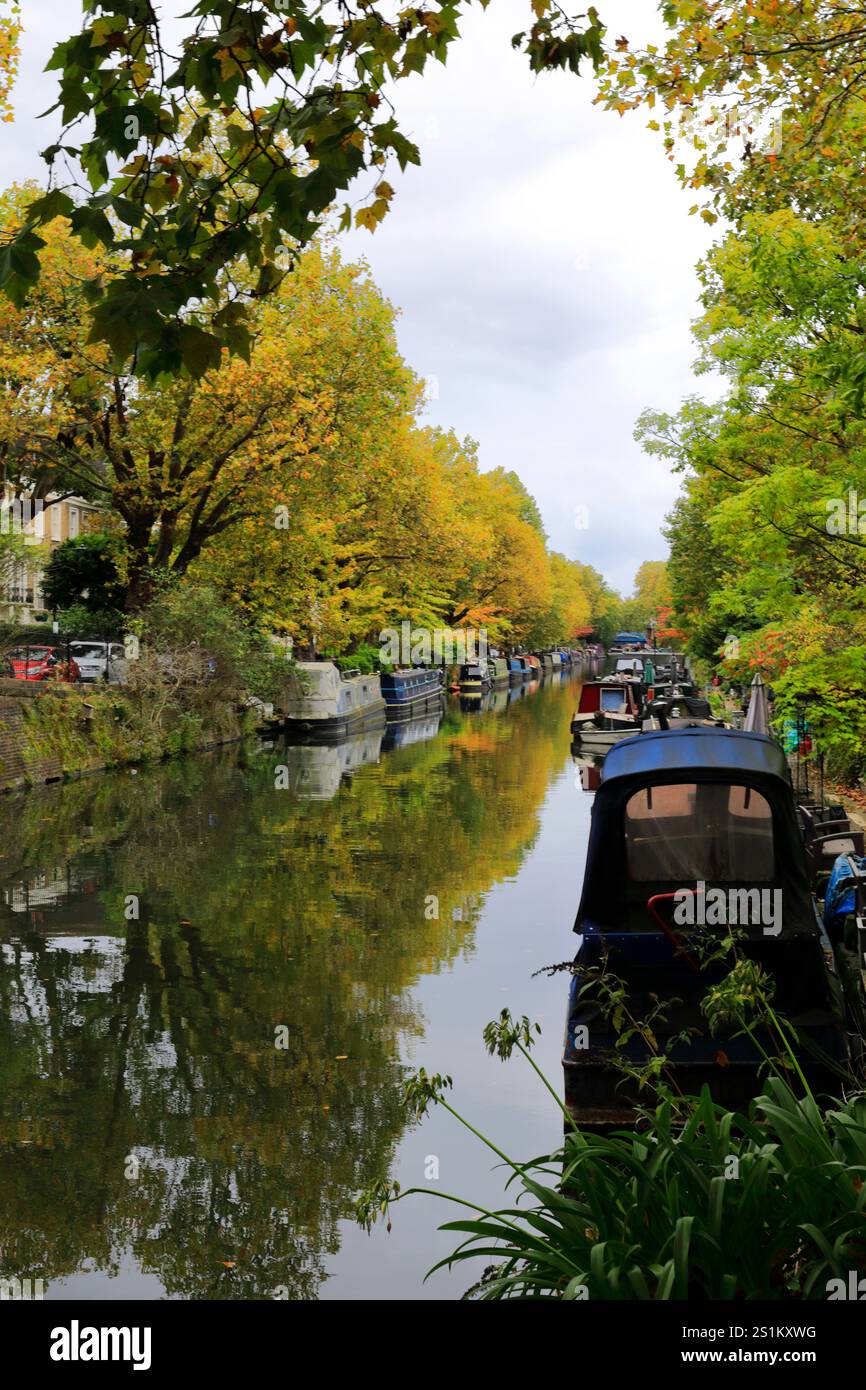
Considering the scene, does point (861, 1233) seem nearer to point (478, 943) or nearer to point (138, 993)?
point (138, 993)

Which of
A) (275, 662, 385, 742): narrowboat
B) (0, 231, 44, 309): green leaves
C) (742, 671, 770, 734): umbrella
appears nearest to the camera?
(0, 231, 44, 309): green leaves

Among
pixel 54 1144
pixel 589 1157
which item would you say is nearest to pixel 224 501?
pixel 54 1144

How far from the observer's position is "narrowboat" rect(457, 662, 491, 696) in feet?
249

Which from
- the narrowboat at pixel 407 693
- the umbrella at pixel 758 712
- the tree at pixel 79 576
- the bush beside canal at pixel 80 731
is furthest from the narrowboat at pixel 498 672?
the umbrella at pixel 758 712

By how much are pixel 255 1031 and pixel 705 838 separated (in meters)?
4.28

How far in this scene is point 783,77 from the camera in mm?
10250

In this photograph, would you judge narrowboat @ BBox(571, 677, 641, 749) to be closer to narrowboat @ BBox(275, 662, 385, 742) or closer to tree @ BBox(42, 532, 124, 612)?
narrowboat @ BBox(275, 662, 385, 742)

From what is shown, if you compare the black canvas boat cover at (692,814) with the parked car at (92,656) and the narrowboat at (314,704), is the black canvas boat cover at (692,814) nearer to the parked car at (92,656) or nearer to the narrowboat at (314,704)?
the narrowboat at (314,704)

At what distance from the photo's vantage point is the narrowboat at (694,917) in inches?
306

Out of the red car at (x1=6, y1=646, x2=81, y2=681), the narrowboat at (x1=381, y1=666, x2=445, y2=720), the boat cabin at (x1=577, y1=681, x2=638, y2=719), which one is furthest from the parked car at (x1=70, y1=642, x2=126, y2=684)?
the boat cabin at (x1=577, y1=681, x2=638, y2=719)

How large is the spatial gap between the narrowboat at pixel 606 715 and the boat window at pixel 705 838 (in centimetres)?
2628

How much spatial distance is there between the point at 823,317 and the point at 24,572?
63.2ft

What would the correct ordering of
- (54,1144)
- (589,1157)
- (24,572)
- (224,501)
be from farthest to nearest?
(224,501), (24,572), (54,1144), (589,1157)

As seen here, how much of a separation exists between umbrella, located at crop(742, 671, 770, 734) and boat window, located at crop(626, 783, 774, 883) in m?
9.18
